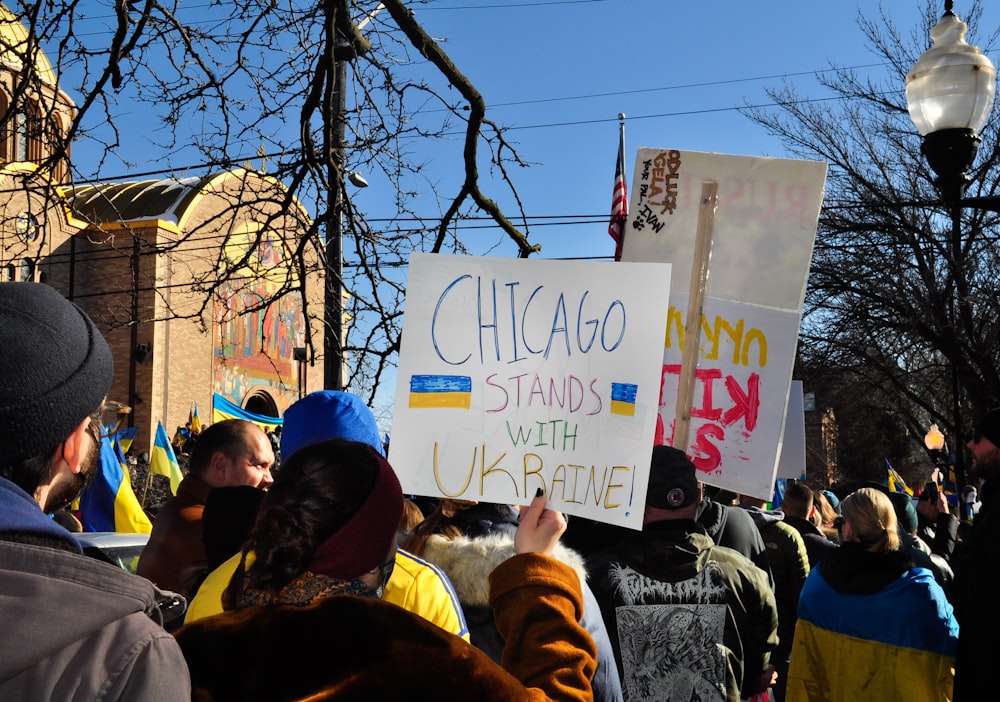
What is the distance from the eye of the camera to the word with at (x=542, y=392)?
8.11 feet

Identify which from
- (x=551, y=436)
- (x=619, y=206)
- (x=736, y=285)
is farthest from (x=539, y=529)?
(x=619, y=206)

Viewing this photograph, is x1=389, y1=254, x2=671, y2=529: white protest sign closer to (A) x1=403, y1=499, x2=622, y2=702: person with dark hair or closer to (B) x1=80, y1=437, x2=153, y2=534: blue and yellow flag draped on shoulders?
(A) x1=403, y1=499, x2=622, y2=702: person with dark hair

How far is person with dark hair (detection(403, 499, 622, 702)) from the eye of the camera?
2.31m

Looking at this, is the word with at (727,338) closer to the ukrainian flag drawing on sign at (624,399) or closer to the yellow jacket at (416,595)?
the ukrainian flag drawing on sign at (624,399)

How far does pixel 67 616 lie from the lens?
1118 millimetres

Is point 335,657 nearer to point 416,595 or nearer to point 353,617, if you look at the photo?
point 353,617

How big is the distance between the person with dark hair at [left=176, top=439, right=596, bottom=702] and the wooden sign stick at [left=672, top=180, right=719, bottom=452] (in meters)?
1.56

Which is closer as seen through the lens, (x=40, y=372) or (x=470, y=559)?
(x=40, y=372)

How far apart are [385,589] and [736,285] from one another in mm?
2294

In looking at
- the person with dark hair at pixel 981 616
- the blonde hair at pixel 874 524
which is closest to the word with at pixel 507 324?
the person with dark hair at pixel 981 616

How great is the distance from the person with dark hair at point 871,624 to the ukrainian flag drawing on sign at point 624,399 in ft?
6.14

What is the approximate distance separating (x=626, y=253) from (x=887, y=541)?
1558mm

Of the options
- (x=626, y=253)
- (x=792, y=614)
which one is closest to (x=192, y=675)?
(x=626, y=253)

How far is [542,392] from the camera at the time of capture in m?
2.51
